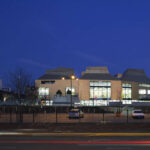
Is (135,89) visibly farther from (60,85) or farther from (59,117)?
(59,117)

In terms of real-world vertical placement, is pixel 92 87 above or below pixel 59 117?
above

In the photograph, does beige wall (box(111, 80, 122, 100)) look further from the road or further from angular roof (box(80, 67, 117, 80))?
the road

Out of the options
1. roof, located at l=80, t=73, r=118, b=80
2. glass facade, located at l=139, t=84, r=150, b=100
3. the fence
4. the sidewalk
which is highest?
roof, located at l=80, t=73, r=118, b=80

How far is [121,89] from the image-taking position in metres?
97.0

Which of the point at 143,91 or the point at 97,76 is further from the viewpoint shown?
the point at 143,91

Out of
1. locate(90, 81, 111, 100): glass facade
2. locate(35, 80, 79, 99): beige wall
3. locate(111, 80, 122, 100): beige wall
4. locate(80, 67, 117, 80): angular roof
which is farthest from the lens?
locate(80, 67, 117, 80): angular roof

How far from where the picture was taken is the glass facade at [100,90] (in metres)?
95.9

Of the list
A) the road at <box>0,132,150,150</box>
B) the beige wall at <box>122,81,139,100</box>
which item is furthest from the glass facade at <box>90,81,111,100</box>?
the road at <box>0,132,150,150</box>

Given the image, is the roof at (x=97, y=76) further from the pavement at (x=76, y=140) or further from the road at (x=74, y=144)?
the road at (x=74, y=144)

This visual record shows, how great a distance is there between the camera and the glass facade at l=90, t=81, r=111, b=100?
95.9 metres

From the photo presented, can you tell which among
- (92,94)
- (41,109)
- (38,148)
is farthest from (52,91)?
(38,148)

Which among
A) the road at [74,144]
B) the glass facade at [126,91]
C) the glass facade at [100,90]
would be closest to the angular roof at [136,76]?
the glass facade at [126,91]

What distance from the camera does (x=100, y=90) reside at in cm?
9612

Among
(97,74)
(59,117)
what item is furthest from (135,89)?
(59,117)
